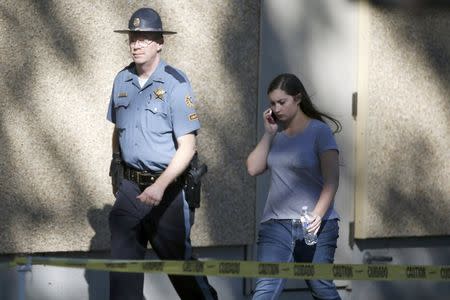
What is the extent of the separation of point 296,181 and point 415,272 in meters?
0.92

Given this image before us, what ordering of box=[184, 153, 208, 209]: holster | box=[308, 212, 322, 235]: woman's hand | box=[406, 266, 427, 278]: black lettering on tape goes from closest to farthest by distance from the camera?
box=[406, 266, 427, 278]: black lettering on tape
box=[308, 212, 322, 235]: woman's hand
box=[184, 153, 208, 209]: holster

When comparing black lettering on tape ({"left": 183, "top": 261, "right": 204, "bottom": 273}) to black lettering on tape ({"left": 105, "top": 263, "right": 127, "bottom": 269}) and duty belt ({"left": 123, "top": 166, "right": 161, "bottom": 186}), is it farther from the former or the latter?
duty belt ({"left": 123, "top": 166, "right": 161, "bottom": 186})

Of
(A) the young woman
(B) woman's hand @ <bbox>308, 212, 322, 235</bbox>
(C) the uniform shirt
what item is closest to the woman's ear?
(A) the young woman

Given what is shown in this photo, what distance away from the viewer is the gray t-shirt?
7.67m

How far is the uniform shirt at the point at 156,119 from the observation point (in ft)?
25.6

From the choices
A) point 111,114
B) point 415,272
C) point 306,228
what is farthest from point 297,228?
point 111,114

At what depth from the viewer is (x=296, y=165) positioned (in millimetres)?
7680

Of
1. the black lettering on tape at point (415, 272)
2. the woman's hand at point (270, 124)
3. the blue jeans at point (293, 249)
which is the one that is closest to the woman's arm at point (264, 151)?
the woman's hand at point (270, 124)

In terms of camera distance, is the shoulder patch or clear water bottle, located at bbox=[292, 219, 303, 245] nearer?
clear water bottle, located at bbox=[292, 219, 303, 245]

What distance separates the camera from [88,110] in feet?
29.1

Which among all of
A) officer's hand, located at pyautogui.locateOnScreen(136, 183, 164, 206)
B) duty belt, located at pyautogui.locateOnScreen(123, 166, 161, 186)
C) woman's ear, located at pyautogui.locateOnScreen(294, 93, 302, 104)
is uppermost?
woman's ear, located at pyautogui.locateOnScreen(294, 93, 302, 104)

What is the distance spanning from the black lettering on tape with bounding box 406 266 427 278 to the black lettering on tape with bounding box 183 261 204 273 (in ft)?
3.61

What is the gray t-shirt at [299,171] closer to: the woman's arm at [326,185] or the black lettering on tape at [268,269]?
the woman's arm at [326,185]

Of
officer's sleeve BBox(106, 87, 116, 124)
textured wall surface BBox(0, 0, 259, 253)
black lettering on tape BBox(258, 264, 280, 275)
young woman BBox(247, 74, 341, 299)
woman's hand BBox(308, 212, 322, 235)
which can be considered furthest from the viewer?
textured wall surface BBox(0, 0, 259, 253)
